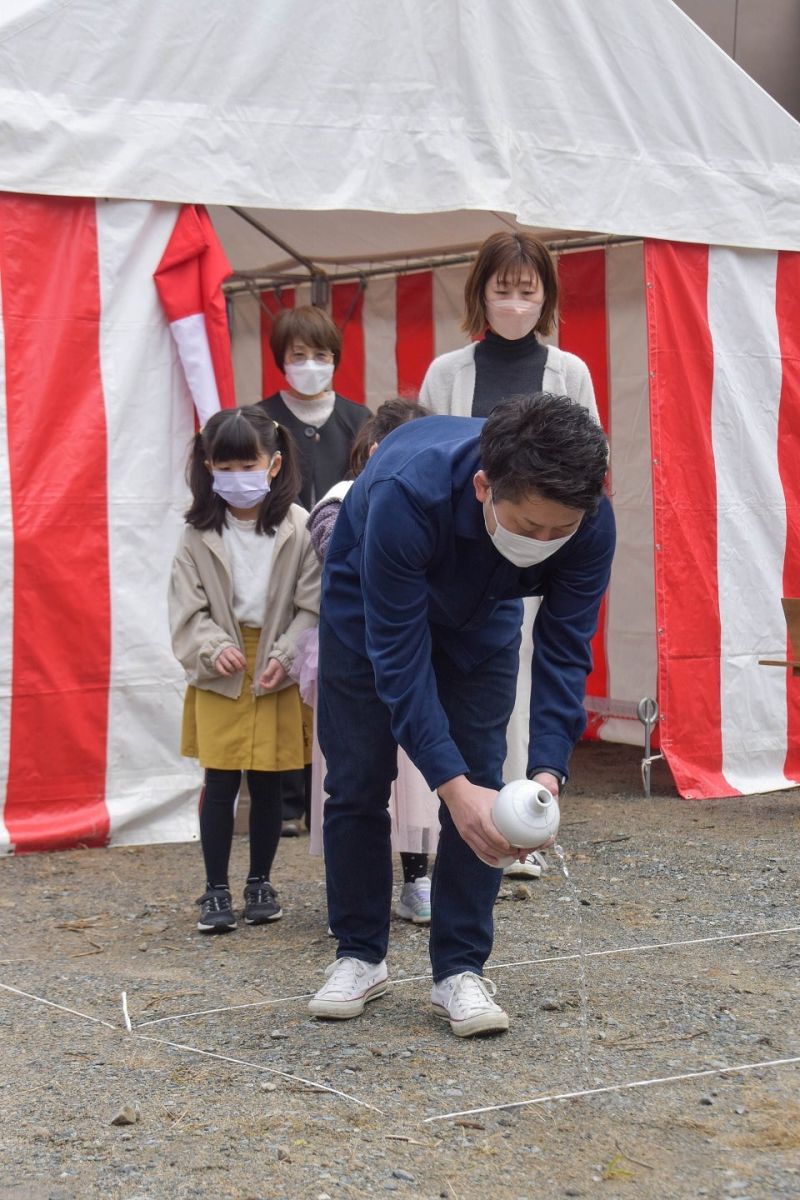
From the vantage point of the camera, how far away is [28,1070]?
249 centimetres

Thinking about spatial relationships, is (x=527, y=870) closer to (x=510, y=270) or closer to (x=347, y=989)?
(x=347, y=989)

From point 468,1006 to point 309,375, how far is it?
2.20 metres

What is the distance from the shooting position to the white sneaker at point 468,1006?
2.54 meters

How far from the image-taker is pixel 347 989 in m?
2.68

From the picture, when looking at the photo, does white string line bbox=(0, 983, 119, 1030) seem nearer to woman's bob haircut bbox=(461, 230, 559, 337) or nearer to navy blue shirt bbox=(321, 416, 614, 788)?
navy blue shirt bbox=(321, 416, 614, 788)

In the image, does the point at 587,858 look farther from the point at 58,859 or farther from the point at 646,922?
the point at 58,859

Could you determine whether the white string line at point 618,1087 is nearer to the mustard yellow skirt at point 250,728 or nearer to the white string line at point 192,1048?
the white string line at point 192,1048

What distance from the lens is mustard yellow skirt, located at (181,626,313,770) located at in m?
3.39

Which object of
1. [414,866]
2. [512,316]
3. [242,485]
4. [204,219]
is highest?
[204,219]

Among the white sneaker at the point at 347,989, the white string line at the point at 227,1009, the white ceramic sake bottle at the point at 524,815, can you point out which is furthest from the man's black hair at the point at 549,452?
the white string line at the point at 227,1009

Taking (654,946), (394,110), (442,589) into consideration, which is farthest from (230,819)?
(394,110)

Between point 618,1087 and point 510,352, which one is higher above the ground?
point 510,352

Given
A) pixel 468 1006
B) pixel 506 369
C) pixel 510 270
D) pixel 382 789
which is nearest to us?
pixel 468 1006

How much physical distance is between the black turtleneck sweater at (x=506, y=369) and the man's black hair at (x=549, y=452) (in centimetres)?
162
